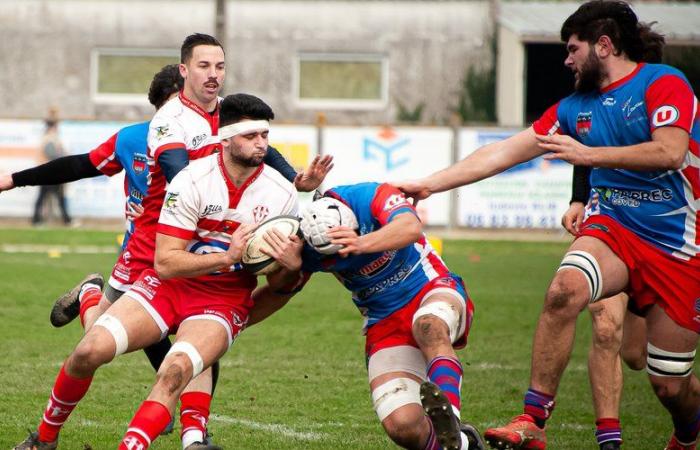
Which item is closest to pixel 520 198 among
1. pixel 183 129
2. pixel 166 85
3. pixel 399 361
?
pixel 166 85

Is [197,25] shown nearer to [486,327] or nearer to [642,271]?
[486,327]

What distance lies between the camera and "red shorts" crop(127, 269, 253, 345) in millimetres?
6727

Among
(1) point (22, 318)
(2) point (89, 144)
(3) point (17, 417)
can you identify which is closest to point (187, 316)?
(3) point (17, 417)

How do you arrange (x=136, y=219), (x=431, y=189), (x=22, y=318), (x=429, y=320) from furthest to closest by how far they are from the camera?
(x=22, y=318) < (x=136, y=219) < (x=431, y=189) < (x=429, y=320)

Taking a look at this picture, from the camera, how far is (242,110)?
6625 millimetres

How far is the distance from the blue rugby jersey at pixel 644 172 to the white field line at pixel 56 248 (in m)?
13.1

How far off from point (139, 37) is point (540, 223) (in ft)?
41.9

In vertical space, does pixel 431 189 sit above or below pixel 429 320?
above

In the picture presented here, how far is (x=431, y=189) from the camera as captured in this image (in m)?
7.06

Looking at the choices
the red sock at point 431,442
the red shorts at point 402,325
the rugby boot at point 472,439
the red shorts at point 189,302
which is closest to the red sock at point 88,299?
the red shorts at point 189,302

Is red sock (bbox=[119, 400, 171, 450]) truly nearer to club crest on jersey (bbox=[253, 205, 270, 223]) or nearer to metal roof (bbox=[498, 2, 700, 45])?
club crest on jersey (bbox=[253, 205, 270, 223])

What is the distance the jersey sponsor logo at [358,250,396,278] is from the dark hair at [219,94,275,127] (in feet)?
3.18

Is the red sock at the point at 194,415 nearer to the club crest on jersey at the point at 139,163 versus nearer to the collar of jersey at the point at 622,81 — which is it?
the club crest on jersey at the point at 139,163

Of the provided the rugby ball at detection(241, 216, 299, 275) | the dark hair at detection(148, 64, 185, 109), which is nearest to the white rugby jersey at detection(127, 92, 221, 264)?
the dark hair at detection(148, 64, 185, 109)
